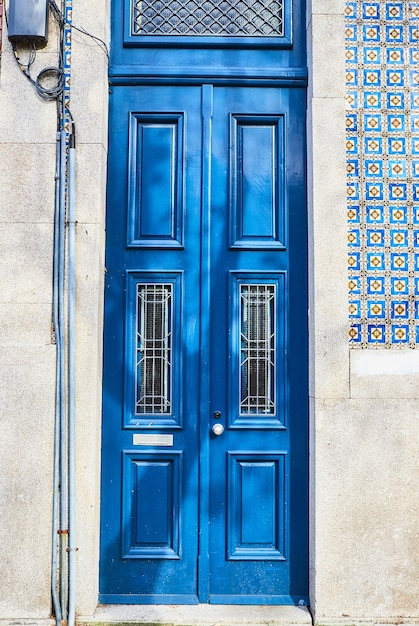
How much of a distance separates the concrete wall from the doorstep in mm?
106

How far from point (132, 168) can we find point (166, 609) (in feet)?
9.89

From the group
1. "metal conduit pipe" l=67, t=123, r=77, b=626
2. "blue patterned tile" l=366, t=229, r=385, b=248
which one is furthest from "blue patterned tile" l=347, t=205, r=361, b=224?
"metal conduit pipe" l=67, t=123, r=77, b=626

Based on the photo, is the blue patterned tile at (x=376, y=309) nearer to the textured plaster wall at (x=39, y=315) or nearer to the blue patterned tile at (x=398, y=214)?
the blue patterned tile at (x=398, y=214)

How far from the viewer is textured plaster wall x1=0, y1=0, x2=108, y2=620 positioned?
3931 mm

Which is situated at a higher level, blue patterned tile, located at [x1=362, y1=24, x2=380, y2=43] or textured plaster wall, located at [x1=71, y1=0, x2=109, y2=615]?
blue patterned tile, located at [x1=362, y1=24, x2=380, y2=43]

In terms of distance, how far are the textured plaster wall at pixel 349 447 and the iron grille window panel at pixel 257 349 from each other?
0.31 meters

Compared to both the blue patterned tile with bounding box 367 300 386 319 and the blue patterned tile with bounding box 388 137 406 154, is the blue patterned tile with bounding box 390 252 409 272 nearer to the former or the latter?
the blue patterned tile with bounding box 367 300 386 319

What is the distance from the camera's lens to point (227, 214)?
4340mm

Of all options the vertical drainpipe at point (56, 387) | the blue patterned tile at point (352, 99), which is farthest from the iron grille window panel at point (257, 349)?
the blue patterned tile at point (352, 99)

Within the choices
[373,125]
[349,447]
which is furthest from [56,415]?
[373,125]

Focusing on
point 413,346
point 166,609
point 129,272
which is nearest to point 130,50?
point 129,272

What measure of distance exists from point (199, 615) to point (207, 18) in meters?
4.13

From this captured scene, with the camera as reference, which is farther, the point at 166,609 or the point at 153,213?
the point at 153,213

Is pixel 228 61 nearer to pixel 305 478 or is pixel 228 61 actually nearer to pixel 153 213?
pixel 153 213
